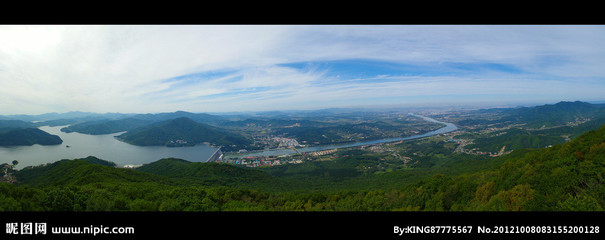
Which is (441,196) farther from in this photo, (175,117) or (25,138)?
(175,117)

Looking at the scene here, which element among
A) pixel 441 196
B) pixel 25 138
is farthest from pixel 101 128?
pixel 441 196

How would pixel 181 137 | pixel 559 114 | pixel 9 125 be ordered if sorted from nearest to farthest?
pixel 9 125, pixel 181 137, pixel 559 114

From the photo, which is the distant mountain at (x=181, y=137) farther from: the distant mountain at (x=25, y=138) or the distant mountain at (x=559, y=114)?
the distant mountain at (x=559, y=114)

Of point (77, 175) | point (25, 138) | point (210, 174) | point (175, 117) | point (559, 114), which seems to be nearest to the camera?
point (77, 175)
